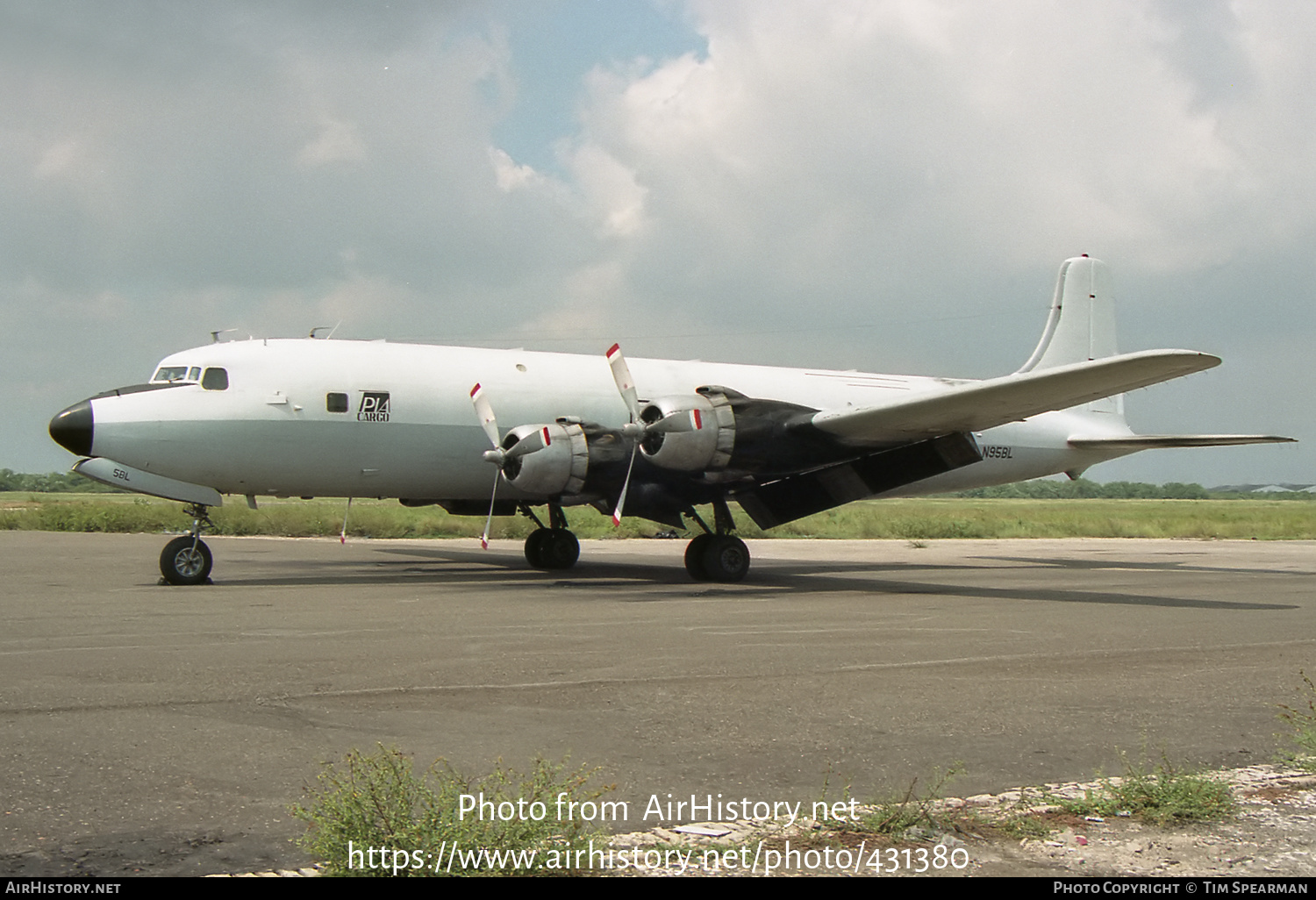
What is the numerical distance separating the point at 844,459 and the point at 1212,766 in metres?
12.6

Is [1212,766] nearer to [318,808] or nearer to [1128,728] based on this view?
[1128,728]

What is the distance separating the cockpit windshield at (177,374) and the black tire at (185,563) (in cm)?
242

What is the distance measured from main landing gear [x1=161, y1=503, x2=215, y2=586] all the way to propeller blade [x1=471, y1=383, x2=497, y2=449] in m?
4.26

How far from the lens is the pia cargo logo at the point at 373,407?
18.1 meters

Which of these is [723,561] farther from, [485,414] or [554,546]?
[485,414]

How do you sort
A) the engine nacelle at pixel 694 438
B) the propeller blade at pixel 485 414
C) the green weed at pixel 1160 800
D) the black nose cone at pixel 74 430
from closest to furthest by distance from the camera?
the green weed at pixel 1160 800 → the black nose cone at pixel 74 430 → the engine nacelle at pixel 694 438 → the propeller blade at pixel 485 414

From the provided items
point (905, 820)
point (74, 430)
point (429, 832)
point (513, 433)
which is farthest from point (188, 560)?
point (905, 820)

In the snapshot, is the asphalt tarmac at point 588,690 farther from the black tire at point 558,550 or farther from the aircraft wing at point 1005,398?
the black tire at point 558,550

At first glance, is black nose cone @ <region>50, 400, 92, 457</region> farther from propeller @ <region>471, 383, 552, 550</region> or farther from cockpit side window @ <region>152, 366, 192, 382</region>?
propeller @ <region>471, 383, 552, 550</region>

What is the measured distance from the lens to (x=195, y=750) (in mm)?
5949

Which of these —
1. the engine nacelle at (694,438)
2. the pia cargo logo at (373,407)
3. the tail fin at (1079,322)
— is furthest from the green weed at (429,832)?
the tail fin at (1079,322)

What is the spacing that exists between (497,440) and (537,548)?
13.5ft

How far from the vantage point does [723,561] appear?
18328 mm

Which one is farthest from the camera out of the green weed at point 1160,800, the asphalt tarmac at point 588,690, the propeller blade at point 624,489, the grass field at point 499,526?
the grass field at point 499,526
